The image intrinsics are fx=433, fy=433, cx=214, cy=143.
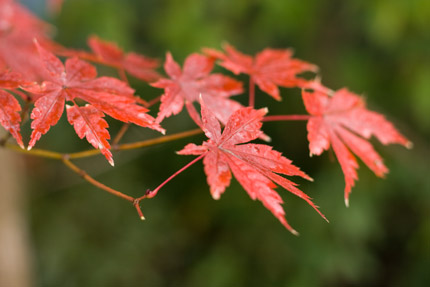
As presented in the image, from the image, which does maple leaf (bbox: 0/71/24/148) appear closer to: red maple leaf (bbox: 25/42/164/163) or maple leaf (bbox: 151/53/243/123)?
red maple leaf (bbox: 25/42/164/163)

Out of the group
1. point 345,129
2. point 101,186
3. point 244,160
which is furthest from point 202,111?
point 345,129

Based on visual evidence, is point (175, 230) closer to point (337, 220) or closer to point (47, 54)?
point (337, 220)

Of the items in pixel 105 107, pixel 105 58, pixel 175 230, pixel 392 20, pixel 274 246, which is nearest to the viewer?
pixel 105 107

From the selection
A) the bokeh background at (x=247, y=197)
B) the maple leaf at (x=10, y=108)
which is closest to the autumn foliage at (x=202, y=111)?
the maple leaf at (x=10, y=108)

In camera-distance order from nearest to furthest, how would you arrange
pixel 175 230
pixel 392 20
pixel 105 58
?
pixel 105 58, pixel 392 20, pixel 175 230

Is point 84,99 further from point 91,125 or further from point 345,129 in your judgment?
point 345,129

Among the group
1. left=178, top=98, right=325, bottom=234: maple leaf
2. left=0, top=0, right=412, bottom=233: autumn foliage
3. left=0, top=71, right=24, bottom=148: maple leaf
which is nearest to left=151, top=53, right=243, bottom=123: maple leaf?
left=0, top=0, right=412, bottom=233: autumn foliage

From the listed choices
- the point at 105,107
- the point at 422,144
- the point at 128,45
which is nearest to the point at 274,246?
the point at 422,144

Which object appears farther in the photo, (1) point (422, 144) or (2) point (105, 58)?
(1) point (422, 144)

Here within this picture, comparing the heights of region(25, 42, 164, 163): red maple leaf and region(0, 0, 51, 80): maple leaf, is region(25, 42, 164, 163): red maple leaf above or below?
above
